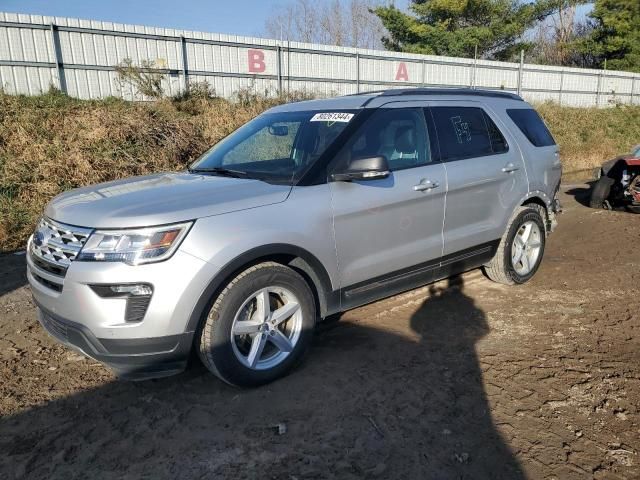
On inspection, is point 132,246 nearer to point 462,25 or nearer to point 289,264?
point 289,264

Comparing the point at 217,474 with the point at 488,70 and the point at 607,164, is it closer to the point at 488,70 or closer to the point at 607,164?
the point at 607,164

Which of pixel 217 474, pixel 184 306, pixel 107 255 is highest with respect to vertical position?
pixel 107 255

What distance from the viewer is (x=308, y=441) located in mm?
2711

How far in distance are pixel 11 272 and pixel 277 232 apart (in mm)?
4081

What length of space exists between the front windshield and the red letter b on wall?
482 inches

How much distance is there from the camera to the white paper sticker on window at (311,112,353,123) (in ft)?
12.4

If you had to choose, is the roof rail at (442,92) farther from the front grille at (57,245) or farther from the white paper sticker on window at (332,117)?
the front grille at (57,245)

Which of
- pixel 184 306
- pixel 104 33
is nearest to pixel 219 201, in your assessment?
pixel 184 306

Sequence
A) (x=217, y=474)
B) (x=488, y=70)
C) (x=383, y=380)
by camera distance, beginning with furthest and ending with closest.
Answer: (x=488, y=70) < (x=383, y=380) < (x=217, y=474)

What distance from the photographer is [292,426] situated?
284 centimetres

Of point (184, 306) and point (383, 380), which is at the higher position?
point (184, 306)

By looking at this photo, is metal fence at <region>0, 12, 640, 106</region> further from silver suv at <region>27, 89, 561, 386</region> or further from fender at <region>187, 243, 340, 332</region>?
fender at <region>187, 243, 340, 332</region>

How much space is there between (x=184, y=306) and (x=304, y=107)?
2191 mm

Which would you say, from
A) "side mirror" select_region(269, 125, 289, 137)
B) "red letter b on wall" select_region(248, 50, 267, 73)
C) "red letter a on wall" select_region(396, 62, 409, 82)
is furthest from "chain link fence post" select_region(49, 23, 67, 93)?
"red letter a on wall" select_region(396, 62, 409, 82)
